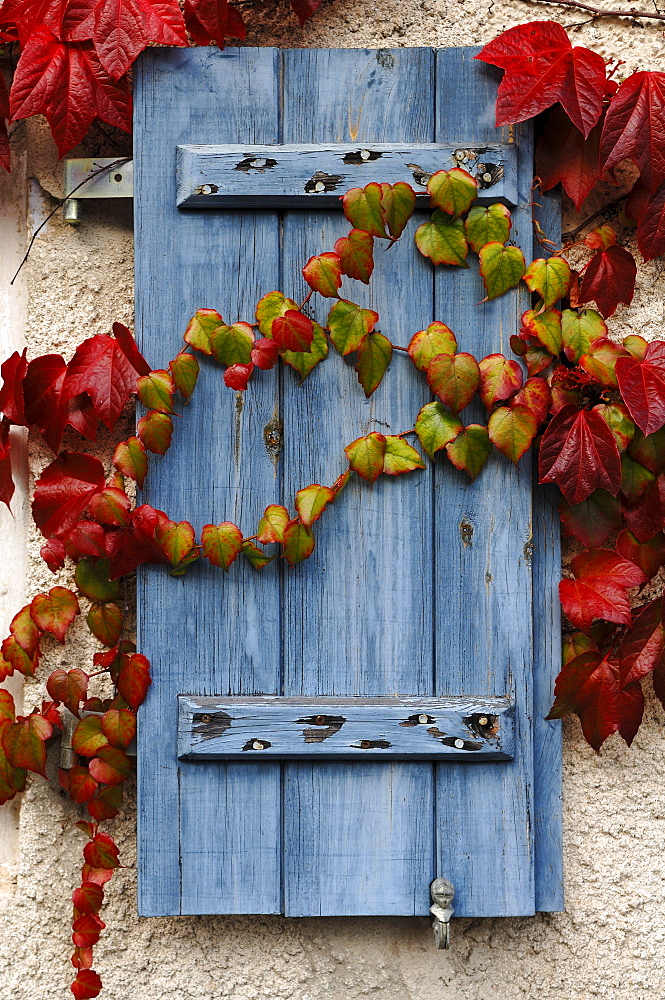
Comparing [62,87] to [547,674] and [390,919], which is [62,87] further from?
[390,919]

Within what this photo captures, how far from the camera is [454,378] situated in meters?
1.09

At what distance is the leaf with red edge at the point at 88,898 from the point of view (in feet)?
3.73

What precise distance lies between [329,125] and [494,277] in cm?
34

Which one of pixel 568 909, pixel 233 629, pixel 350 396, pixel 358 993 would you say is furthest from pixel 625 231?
pixel 358 993

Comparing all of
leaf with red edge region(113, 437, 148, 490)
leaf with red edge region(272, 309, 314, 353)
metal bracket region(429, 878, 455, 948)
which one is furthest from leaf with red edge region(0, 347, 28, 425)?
metal bracket region(429, 878, 455, 948)

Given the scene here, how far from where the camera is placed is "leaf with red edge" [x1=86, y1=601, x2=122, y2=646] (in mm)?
1184

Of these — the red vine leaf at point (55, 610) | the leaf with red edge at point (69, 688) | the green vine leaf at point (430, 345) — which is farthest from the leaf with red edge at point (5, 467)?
the green vine leaf at point (430, 345)

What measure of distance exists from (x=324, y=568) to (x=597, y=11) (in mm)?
1000

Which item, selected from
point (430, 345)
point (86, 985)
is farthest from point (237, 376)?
point (86, 985)

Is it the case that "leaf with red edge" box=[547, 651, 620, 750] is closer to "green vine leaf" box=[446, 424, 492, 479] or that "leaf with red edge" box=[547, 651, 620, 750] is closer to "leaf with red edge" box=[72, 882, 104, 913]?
"green vine leaf" box=[446, 424, 492, 479]

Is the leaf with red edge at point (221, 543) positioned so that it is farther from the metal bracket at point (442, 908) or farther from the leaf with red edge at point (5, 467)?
the metal bracket at point (442, 908)

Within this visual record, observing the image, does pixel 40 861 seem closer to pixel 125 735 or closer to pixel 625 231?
pixel 125 735

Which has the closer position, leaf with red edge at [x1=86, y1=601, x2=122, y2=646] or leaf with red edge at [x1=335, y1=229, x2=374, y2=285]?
leaf with red edge at [x1=335, y1=229, x2=374, y2=285]

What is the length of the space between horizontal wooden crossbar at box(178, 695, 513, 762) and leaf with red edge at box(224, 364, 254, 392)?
0.48 m
